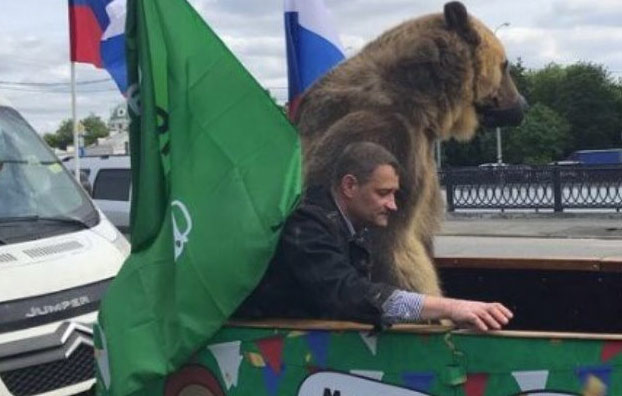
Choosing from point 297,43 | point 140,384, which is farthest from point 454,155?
point 140,384

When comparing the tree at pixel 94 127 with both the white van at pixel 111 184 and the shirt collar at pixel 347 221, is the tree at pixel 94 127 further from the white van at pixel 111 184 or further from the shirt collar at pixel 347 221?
the shirt collar at pixel 347 221

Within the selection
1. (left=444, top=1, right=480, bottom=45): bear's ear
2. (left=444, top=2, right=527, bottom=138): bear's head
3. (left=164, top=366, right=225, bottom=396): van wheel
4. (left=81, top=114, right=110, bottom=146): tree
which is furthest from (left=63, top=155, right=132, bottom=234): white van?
(left=81, top=114, right=110, bottom=146): tree

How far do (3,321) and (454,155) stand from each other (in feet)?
166

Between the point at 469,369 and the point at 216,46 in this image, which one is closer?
the point at 469,369

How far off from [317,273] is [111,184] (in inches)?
646

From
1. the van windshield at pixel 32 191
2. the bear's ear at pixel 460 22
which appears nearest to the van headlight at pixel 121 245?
the van windshield at pixel 32 191

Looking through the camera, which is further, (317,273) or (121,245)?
(121,245)

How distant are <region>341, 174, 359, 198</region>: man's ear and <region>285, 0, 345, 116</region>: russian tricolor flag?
3.13 meters

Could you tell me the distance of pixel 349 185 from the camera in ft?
10.9

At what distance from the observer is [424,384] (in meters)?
2.66

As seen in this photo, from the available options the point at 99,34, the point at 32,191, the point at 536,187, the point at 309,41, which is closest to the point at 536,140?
the point at 536,187

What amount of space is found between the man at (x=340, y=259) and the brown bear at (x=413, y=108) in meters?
0.47

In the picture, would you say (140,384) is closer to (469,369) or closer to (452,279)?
(469,369)

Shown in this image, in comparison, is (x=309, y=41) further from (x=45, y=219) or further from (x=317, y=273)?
(x=317, y=273)
